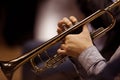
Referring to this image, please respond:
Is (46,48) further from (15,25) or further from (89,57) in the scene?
Answer: (15,25)

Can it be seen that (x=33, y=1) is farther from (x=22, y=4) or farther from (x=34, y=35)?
(x=34, y=35)

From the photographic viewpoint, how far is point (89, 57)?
974 millimetres

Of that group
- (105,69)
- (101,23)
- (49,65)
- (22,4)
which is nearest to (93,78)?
(105,69)

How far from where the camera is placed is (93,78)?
98 cm

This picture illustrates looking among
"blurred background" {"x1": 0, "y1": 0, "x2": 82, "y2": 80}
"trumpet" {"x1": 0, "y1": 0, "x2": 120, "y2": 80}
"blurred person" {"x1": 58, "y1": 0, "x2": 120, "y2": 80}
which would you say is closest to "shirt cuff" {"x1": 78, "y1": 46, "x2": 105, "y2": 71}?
"blurred person" {"x1": 58, "y1": 0, "x2": 120, "y2": 80}

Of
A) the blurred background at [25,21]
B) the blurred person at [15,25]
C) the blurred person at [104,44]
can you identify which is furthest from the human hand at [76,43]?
the blurred person at [15,25]

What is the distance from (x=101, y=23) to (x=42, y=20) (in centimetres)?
150

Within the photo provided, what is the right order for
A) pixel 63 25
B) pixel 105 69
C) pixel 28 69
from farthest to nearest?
pixel 28 69 → pixel 63 25 → pixel 105 69

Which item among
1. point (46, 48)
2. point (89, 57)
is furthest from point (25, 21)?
point (89, 57)

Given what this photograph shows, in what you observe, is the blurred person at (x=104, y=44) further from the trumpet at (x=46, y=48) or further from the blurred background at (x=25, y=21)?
the blurred background at (x=25, y=21)

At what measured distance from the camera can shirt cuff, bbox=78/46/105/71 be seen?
38.3 inches

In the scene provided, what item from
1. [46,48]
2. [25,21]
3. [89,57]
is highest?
[25,21]

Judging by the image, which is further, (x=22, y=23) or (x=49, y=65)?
(x=22, y=23)

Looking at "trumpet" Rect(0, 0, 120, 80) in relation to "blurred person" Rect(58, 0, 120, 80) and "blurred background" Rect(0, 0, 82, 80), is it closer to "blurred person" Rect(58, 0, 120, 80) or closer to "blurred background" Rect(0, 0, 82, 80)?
"blurred person" Rect(58, 0, 120, 80)
